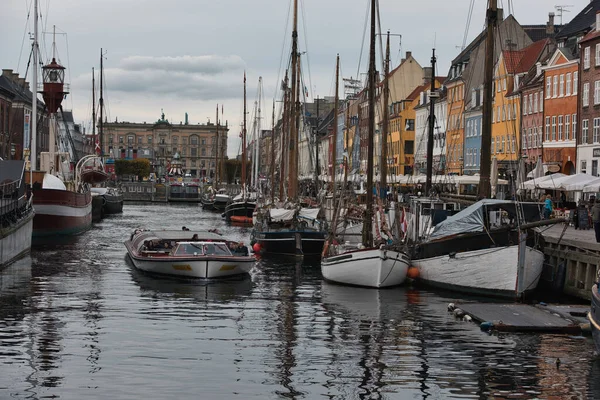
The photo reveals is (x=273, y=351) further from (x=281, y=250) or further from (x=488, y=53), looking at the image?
(x=281, y=250)

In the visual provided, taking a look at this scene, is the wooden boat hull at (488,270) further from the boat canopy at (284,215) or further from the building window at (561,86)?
the building window at (561,86)

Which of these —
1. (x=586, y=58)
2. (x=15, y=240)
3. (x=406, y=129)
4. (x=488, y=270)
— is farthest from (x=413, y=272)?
(x=406, y=129)

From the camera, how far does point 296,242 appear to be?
55.2 meters

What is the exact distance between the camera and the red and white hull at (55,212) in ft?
220

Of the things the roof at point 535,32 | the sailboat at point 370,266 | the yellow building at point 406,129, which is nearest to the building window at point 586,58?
the roof at point 535,32

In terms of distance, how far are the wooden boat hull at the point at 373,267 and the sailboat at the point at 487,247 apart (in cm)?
104

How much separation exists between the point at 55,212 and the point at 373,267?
34.5m

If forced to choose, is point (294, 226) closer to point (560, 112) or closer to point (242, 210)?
point (560, 112)

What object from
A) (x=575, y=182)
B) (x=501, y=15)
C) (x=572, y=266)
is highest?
(x=501, y=15)

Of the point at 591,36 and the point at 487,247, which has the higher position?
the point at 591,36

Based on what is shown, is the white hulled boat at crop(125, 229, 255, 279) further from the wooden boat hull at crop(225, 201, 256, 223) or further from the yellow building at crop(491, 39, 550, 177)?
the wooden boat hull at crop(225, 201, 256, 223)

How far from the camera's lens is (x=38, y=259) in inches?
2053

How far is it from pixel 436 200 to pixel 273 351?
2364 centimetres

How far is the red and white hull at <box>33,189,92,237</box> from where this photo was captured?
67125 millimetres
